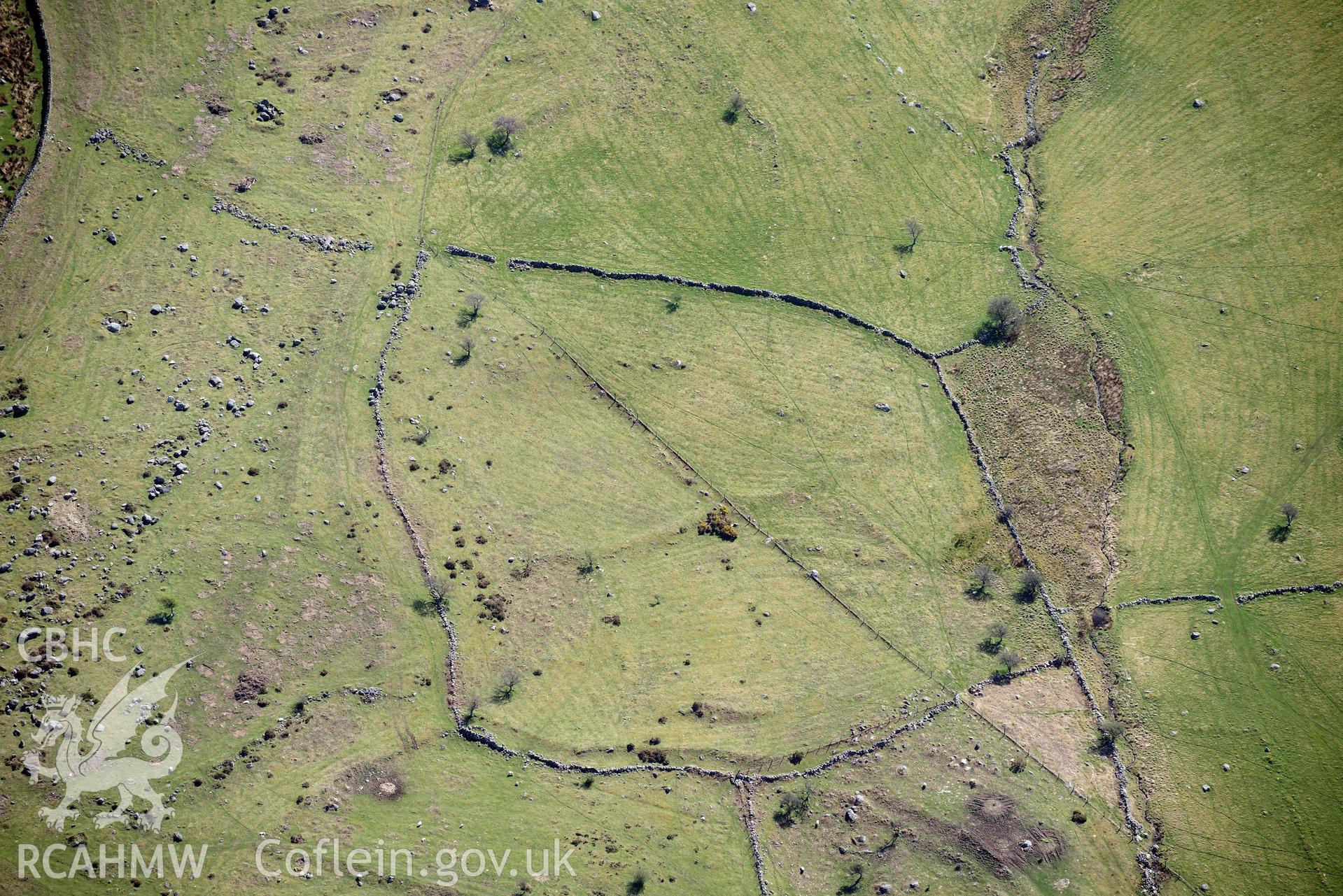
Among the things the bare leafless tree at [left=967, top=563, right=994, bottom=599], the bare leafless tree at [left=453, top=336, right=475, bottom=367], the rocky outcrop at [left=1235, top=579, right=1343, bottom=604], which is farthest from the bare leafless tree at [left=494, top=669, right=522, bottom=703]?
the rocky outcrop at [left=1235, top=579, right=1343, bottom=604]

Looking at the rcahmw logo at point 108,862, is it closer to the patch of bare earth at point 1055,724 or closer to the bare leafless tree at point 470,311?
the bare leafless tree at point 470,311

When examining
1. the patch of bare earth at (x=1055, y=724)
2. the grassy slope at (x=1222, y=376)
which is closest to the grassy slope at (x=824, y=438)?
the patch of bare earth at (x=1055, y=724)

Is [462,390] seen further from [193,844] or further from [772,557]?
[193,844]

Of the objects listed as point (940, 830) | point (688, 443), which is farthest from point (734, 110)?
point (940, 830)

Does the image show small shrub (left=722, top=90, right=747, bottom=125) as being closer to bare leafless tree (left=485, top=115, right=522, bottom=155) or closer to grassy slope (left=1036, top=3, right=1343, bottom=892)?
bare leafless tree (left=485, top=115, right=522, bottom=155)

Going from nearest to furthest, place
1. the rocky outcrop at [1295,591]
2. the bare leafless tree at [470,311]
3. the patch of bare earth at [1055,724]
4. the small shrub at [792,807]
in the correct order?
the small shrub at [792,807] < the patch of bare earth at [1055,724] < the rocky outcrop at [1295,591] < the bare leafless tree at [470,311]

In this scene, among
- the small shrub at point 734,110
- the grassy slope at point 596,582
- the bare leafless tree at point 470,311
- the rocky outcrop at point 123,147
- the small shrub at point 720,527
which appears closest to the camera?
the grassy slope at point 596,582

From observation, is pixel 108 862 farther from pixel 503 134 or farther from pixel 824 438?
pixel 503 134
